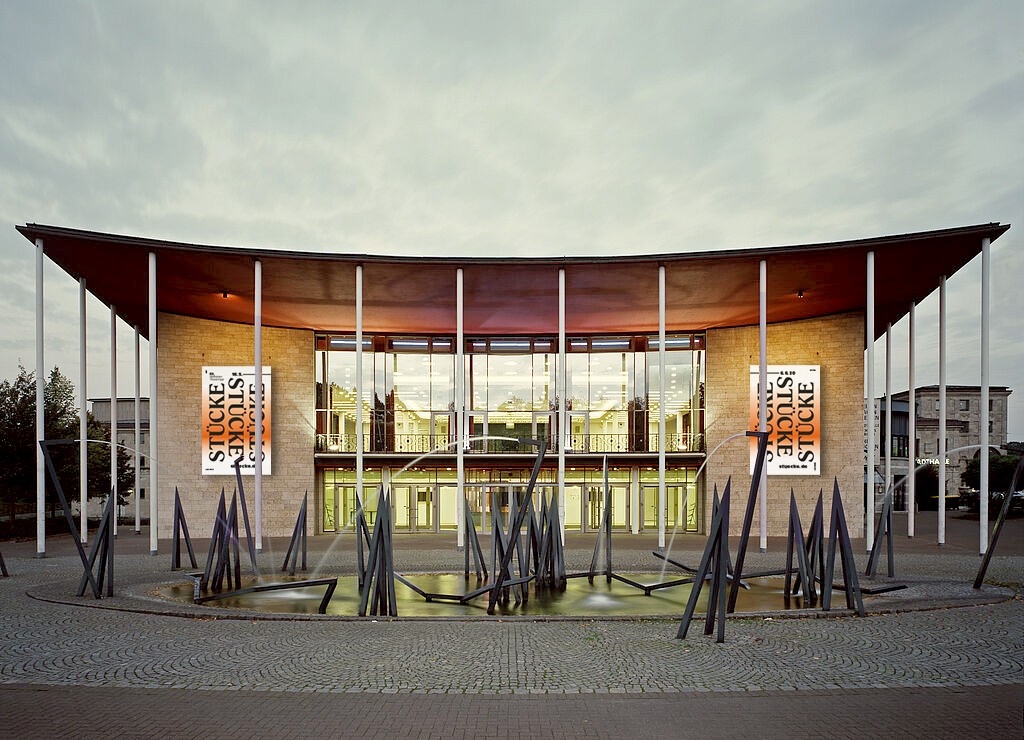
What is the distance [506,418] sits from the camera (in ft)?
90.6

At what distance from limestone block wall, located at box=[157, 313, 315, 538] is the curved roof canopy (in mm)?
785

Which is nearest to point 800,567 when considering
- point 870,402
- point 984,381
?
point 870,402

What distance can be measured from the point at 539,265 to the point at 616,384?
9511 millimetres

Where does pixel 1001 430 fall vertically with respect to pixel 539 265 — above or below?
below

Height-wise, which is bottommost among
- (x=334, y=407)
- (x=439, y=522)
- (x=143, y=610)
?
(x=439, y=522)

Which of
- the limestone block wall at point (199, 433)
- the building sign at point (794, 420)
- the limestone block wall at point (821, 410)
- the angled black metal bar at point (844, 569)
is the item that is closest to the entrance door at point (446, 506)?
the limestone block wall at point (199, 433)

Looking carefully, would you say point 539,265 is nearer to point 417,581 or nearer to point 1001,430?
point 417,581

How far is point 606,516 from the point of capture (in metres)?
14.9

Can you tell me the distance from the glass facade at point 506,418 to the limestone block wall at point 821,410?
1.03m

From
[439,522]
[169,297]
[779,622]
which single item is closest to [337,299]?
[169,297]

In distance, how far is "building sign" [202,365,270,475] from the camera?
83.4 feet

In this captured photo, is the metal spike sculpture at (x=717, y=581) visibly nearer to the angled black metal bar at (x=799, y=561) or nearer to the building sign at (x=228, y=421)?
the angled black metal bar at (x=799, y=561)

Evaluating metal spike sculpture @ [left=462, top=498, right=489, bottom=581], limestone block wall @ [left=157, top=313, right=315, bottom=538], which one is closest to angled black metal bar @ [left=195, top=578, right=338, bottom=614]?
metal spike sculpture @ [left=462, top=498, right=489, bottom=581]

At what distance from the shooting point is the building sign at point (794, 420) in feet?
82.4
